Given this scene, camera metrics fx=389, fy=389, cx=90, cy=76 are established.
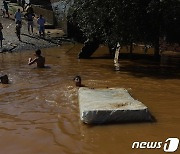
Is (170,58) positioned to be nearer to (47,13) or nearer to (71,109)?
(71,109)

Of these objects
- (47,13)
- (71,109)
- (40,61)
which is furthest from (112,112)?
(47,13)

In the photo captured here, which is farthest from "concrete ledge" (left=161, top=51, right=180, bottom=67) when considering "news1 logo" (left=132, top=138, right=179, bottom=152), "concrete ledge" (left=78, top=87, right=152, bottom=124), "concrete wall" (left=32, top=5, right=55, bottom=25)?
"concrete wall" (left=32, top=5, right=55, bottom=25)

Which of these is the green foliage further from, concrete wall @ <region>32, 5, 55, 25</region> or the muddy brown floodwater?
concrete wall @ <region>32, 5, 55, 25</region>

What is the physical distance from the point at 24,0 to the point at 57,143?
3160 centimetres

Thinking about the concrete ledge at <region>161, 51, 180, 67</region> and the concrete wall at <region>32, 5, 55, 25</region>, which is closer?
the concrete ledge at <region>161, 51, 180, 67</region>

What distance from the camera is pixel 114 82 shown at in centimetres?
1349

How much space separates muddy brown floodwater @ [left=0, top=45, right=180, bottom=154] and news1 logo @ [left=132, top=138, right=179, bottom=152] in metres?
0.12

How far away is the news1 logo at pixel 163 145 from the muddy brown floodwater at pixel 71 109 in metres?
0.12

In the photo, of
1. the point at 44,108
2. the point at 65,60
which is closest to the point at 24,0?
the point at 65,60

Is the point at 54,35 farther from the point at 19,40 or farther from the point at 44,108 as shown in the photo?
the point at 44,108

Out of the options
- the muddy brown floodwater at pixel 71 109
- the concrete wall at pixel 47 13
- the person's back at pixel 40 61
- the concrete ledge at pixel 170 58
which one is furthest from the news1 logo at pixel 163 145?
the concrete wall at pixel 47 13

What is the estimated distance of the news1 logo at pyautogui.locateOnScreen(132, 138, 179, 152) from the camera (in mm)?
6921

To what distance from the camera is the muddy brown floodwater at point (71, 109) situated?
7273mm

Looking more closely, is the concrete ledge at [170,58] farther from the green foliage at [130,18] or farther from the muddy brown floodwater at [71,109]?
the green foliage at [130,18]
